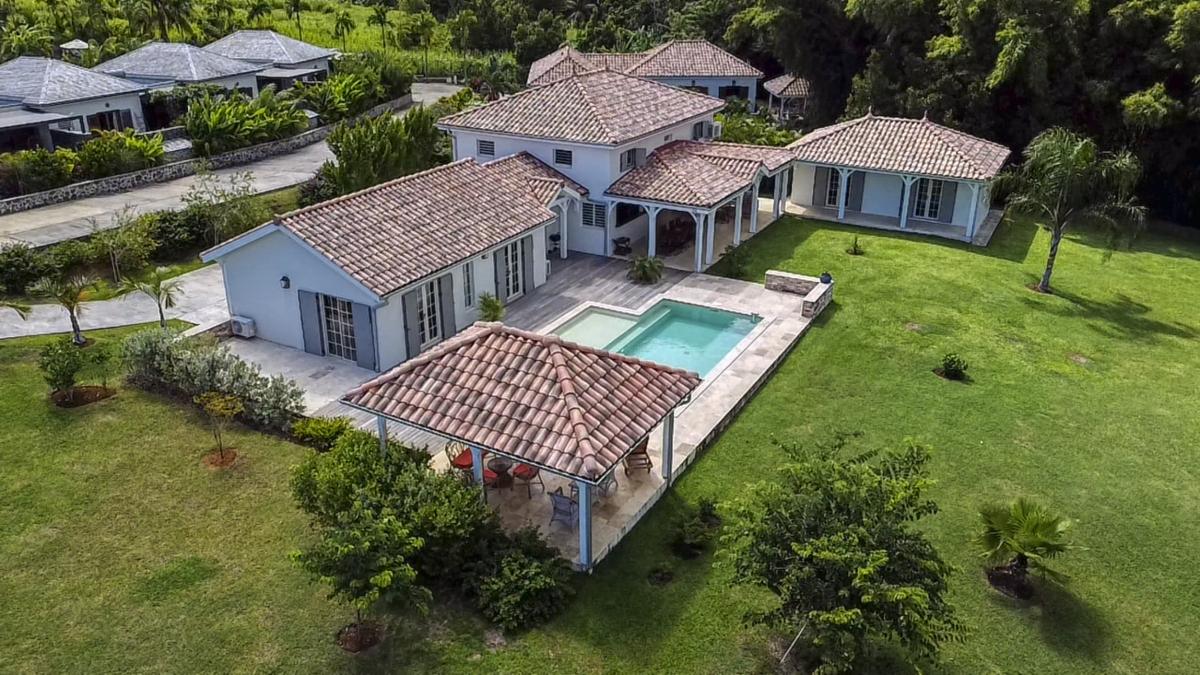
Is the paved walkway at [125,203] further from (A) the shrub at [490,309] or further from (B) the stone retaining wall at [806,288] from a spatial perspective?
(B) the stone retaining wall at [806,288]

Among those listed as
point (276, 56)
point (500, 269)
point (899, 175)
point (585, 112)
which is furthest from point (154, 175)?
point (899, 175)

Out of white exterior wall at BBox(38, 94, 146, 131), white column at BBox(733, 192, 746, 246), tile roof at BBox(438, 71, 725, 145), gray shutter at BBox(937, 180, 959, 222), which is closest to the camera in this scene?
tile roof at BBox(438, 71, 725, 145)

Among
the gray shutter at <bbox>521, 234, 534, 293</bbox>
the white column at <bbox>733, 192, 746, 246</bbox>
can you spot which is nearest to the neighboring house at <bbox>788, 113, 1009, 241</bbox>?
the white column at <bbox>733, 192, 746, 246</bbox>

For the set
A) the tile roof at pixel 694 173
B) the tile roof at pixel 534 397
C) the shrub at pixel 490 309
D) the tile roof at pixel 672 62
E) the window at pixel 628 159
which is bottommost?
the shrub at pixel 490 309

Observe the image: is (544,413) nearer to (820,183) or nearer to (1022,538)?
(1022,538)

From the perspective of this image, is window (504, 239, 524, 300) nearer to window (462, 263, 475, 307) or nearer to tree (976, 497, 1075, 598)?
window (462, 263, 475, 307)

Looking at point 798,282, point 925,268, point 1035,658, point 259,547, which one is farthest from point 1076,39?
point 259,547

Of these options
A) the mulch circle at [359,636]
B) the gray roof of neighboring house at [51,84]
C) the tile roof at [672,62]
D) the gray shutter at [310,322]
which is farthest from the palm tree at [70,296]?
the tile roof at [672,62]
